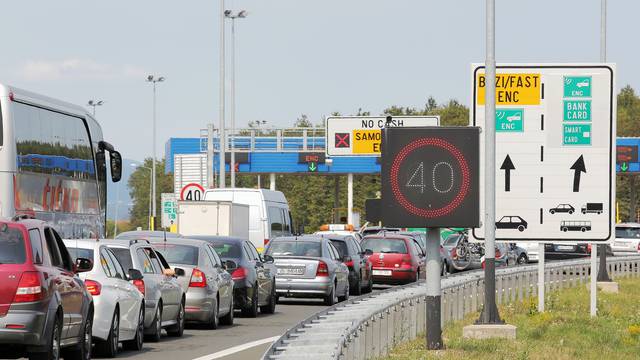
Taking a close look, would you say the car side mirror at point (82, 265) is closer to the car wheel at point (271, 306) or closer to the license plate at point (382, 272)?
the car wheel at point (271, 306)

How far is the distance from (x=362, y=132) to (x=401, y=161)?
43.1 m

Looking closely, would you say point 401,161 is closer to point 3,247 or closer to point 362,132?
point 3,247

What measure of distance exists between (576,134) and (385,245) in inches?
744

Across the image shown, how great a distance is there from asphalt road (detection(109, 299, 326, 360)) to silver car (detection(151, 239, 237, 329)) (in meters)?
0.27

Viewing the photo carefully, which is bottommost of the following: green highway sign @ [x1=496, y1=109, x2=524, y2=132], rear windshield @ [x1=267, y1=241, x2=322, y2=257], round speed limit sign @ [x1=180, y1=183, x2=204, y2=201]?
rear windshield @ [x1=267, y1=241, x2=322, y2=257]

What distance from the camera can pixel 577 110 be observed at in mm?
26109

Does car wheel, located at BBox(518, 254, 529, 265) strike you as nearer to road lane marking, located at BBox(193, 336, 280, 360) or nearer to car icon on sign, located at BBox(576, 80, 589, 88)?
car icon on sign, located at BBox(576, 80, 589, 88)

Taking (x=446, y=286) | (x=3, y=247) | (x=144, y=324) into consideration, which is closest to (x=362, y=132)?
(x=446, y=286)

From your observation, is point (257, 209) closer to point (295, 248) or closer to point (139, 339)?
point (295, 248)

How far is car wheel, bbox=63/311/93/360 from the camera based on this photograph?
17.7 metres

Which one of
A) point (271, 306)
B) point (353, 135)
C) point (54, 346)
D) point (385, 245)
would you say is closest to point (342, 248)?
point (385, 245)

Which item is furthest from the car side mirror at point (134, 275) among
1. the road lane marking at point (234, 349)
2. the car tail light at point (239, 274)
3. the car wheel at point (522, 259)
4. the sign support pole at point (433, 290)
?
the car wheel at point (522, 259)

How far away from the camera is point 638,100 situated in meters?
148

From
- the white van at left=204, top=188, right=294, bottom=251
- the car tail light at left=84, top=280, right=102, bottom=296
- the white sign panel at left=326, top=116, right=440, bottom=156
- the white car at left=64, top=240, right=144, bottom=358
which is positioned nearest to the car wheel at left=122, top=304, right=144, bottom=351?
the white car at left=64, top=240, right=144, bottom=358
